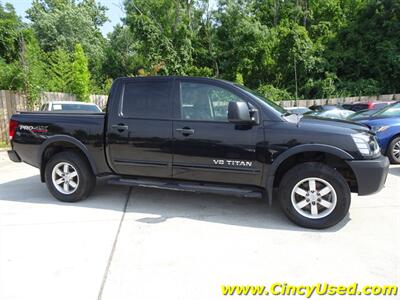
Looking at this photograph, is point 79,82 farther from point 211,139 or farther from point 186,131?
point 211,139

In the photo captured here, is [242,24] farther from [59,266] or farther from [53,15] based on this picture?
[59,266]

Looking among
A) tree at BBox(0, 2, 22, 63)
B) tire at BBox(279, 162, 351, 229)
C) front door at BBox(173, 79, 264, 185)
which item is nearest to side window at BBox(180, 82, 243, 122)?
front door at BBox(173, 79, 264, 185)

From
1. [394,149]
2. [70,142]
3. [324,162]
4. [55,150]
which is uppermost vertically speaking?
[70,142]

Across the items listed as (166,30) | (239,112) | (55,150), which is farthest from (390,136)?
(166,30)

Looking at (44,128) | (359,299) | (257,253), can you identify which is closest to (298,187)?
(257,253)

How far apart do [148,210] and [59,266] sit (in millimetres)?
1712

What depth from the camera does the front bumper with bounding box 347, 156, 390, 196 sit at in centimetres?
396

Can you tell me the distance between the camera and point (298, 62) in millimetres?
28391

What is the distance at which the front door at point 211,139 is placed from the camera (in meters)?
4.29

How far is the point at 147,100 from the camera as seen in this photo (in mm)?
4797

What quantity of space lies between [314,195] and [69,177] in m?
3.63

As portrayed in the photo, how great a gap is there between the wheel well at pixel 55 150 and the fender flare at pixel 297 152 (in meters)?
2.79

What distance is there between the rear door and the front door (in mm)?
167

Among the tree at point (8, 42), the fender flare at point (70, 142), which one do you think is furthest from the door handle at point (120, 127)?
the tree at point (8, 42)
